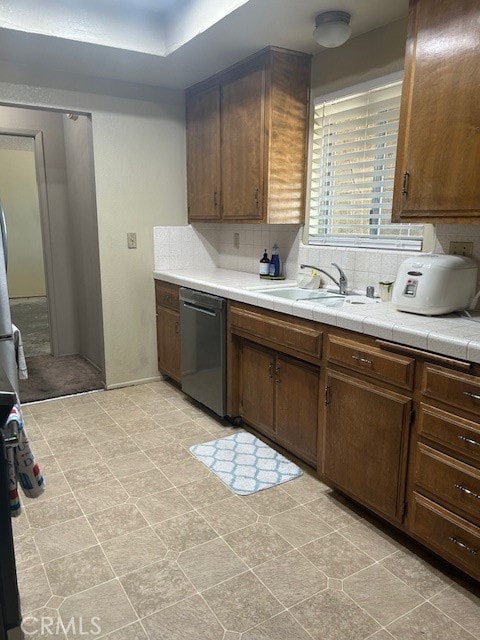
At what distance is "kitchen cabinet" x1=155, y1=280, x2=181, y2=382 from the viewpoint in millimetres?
3465

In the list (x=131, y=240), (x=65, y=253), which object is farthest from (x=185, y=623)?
(x=65, y=253)

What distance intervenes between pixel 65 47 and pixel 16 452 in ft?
8.13

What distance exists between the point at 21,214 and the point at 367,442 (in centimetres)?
720

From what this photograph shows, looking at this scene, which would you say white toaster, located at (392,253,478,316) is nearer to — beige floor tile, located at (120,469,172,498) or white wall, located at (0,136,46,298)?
beige floor tile, located at (120,469,172,498)

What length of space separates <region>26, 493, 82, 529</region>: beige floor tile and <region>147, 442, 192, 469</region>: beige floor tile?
49 cm

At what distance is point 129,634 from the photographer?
4.89 ft

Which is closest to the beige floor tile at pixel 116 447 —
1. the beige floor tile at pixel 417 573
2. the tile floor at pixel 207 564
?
the tile floor at pixel 207 564

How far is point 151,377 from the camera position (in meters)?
3.86

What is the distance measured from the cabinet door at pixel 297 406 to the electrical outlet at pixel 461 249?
846 mm

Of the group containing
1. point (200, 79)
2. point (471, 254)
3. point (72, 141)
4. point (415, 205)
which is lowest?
point (471, 254)

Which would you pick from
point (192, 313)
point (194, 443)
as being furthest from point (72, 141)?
point (194, 443)

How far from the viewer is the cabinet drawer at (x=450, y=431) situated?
155cm

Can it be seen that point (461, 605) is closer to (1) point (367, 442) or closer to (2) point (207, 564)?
(1) point (367, 442)

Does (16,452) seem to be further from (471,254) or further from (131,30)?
(131,30)
